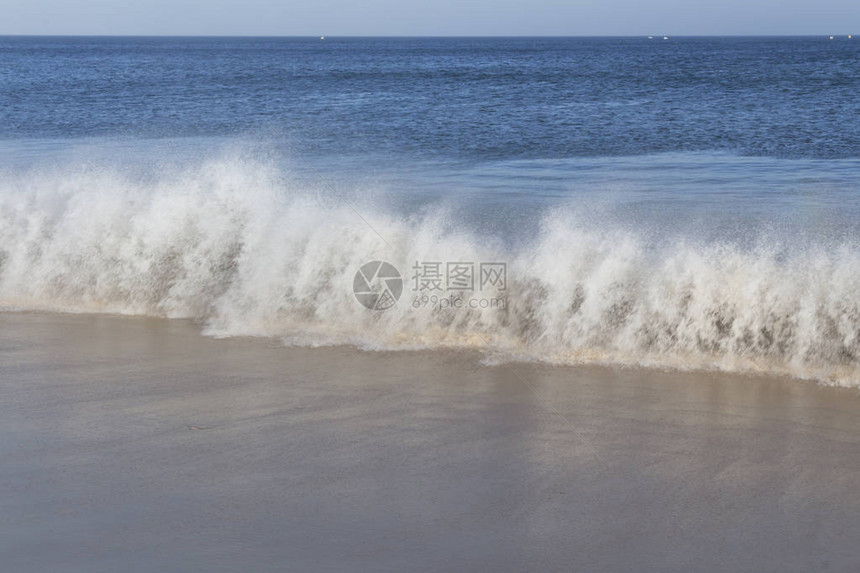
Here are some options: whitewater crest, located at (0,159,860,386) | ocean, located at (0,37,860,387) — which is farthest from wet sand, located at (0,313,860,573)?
ocean, located at (0,37,860,387)

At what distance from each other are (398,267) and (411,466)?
3447mm

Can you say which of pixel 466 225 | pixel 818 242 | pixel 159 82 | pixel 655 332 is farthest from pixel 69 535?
pixel 159 82

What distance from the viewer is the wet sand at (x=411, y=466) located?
3775mm

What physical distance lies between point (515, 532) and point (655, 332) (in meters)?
3.17

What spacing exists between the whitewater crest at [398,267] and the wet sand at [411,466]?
→ 1.82 ft

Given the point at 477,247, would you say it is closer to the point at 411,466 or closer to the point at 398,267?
the point at 398,267

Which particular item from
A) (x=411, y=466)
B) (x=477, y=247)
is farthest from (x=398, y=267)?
(x=411, y=466)

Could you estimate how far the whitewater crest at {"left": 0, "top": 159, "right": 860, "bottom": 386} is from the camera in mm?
6578

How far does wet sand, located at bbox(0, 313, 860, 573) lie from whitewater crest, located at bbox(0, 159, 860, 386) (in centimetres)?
56

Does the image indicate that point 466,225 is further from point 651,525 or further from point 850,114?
point 850,114

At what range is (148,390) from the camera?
5.72 m

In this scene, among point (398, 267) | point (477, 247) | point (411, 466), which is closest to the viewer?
A: point (411, 466)

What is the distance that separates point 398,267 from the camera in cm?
788

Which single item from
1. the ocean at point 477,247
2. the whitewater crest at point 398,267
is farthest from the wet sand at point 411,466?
the ocean at point 477,247
